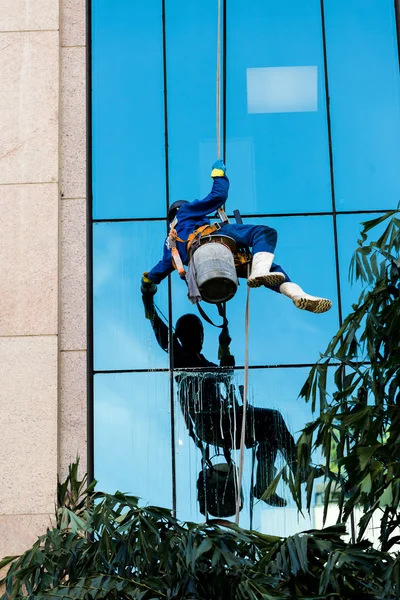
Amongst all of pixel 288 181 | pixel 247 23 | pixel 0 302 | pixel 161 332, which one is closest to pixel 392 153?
pixel 288 181

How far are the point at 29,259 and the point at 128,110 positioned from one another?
6.32ft

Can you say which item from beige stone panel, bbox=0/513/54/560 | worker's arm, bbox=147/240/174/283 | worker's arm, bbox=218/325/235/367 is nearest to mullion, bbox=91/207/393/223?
worker's arm, bbox=147/240/174/283

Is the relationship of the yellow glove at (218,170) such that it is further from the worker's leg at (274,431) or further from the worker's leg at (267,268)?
the worker's leg at (274,431)

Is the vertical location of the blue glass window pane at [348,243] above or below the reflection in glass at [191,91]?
below

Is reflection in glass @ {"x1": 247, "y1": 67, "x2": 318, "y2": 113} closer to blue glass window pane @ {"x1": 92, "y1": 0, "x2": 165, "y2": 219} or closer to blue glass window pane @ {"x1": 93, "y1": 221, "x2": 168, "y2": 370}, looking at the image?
blue glass window pane @ {"x1": 92, "y1": 0, "x2": 165, "y2": 219}

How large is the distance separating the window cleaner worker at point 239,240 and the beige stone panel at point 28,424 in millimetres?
1395

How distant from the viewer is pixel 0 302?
1227 cm

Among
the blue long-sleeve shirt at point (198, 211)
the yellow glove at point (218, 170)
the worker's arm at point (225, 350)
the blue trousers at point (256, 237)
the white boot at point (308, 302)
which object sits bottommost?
the worker's arm at point (225, 350)

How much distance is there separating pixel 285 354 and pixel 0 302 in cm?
270

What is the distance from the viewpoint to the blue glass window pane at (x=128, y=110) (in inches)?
508

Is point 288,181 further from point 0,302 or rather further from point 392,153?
point 0,302

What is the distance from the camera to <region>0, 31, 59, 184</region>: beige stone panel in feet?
41.9

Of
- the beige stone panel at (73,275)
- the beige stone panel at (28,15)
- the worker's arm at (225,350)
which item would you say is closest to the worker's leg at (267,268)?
the worker's arm at (225,350)

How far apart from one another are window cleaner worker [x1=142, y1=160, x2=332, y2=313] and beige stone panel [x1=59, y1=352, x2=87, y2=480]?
44.6 inches
